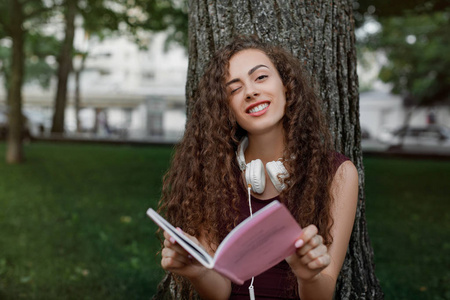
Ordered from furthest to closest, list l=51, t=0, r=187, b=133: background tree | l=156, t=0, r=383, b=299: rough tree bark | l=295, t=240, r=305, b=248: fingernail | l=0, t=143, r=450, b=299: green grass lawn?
1. l=51, t=0, r=187, b=133: background tree
2. l=0, t=143, r=450, b=299: green grass lawn
3. l=156, t=0, r=383, b=299: rough tree bark
4. l=295, t=240, r=305, b=248: fingernail

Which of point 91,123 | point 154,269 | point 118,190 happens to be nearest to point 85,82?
point 91,123

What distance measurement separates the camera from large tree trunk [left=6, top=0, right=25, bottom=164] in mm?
12803

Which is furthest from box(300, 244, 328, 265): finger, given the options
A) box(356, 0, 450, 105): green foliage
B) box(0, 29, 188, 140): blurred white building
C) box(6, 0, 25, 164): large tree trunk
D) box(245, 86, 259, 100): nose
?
box(0, 29, 188, 140): blurred white building

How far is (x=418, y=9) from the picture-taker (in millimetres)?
10281

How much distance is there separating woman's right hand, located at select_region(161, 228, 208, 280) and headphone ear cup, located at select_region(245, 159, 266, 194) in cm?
42

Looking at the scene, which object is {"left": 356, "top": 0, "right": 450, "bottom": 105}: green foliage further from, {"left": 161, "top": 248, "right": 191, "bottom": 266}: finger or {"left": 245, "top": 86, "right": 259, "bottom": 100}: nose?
{"left": 161, "top": 248, "right": 191, "bottom": 266}: finger

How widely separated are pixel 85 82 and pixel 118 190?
4249 cm

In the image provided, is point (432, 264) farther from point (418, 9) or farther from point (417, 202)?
point (418, 9)

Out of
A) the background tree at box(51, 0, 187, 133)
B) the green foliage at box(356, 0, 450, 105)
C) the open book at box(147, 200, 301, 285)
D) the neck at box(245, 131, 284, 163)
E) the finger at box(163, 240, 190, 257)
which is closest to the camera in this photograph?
the open book at box(147, 200, 301, 285)

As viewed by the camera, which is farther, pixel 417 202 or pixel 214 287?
pixel 417 202

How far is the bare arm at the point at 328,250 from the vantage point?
69.7 inches

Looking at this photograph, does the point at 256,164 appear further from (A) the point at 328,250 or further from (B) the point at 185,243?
(B) the point at 185,243

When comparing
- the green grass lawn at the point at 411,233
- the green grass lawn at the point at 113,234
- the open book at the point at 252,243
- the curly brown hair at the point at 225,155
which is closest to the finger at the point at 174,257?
the open book at the point at 252,243

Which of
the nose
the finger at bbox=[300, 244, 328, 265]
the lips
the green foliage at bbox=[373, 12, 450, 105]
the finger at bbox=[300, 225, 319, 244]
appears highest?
the green foliage at bbox=[373, 12, 450, 105]
